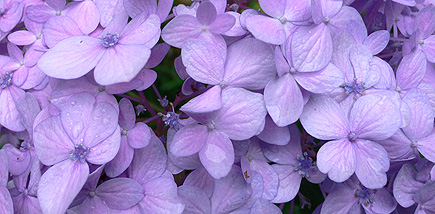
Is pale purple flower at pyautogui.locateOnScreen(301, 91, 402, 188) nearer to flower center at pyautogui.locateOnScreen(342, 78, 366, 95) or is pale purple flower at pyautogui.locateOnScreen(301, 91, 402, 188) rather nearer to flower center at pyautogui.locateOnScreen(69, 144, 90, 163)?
flower center at pyautogui.locateOnScreen(342, 78, 366, 95)

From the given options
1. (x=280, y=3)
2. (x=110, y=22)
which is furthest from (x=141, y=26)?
(x=280, y=3)

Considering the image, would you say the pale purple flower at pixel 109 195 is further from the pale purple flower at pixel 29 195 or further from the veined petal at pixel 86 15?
the veined petal at pixel 86 15

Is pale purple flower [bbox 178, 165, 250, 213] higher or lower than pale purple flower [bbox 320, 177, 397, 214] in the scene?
higher

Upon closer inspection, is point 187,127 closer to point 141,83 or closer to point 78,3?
point 141,83

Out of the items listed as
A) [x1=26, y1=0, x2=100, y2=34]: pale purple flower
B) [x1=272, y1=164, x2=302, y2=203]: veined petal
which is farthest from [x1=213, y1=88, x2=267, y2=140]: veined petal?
[x1=26, y1=0, x2=100, y2=34]: pale purple flower

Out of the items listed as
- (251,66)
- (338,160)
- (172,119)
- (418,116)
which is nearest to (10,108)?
(172,119)

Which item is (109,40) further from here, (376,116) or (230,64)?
(376,116)

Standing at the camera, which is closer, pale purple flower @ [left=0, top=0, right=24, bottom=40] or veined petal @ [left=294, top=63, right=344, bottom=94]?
veined petal @ [left=294, top=63, right=344, bottom=94]
